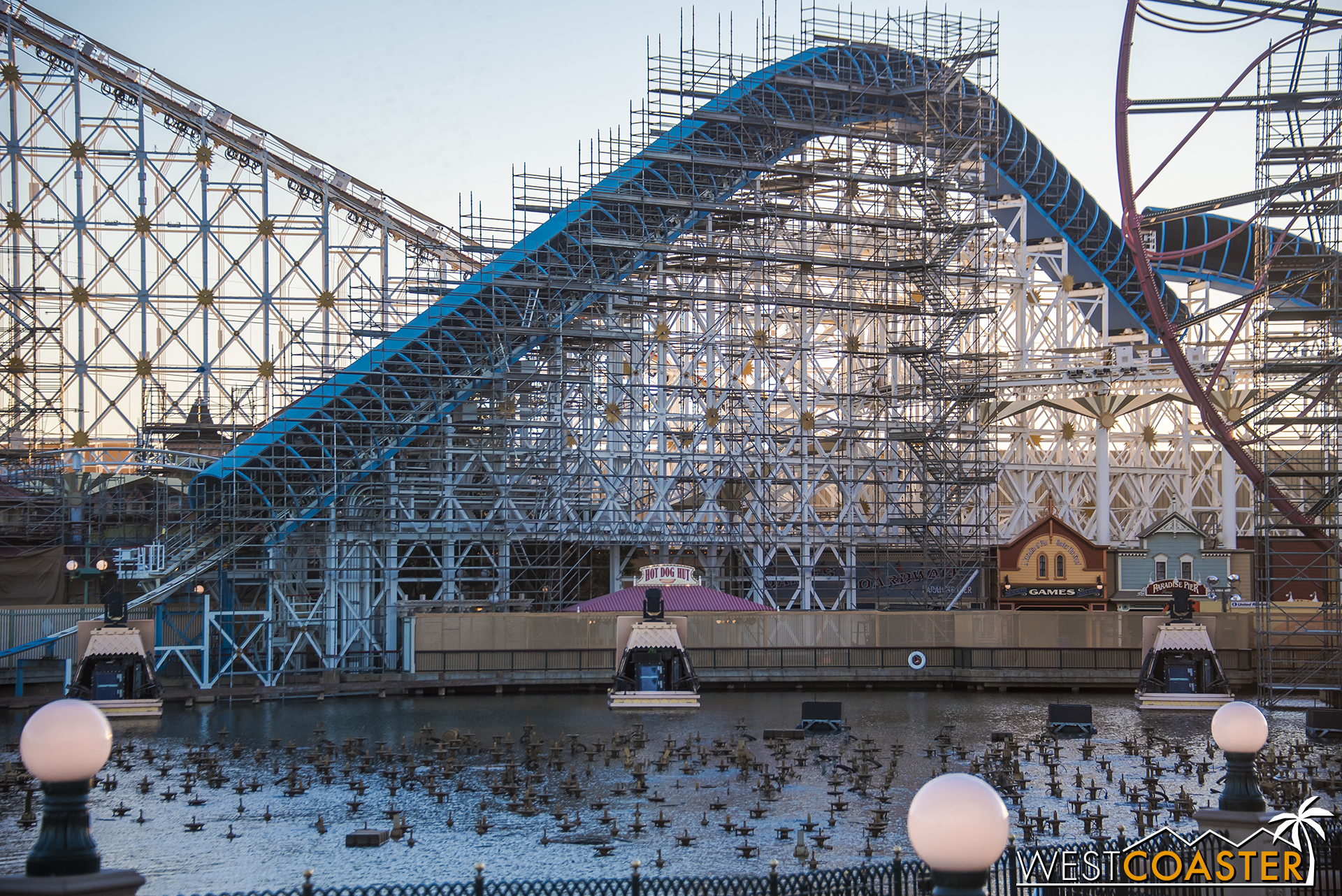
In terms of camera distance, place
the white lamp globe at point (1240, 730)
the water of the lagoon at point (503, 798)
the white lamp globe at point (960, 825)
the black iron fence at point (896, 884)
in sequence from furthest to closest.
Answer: the water of the lagoon at point (503, 798), the black iron fence at point (896, 884), the white lamp globe at point (1240, 730), the white lamp globe at point (960, 825)

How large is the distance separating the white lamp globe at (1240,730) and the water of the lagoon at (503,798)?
1032 centimetres

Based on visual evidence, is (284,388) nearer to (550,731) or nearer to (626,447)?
(626,447)

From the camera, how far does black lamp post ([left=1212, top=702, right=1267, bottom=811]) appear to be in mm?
15383

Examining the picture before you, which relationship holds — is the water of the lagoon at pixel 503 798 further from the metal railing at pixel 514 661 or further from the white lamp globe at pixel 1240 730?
the white lamp globe at pixel 1240 730

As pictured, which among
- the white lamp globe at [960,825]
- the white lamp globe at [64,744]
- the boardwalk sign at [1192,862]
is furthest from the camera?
the boardwalk sign at [1192,862]

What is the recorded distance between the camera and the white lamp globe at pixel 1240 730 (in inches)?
605

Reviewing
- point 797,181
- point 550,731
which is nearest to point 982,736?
point 550,731

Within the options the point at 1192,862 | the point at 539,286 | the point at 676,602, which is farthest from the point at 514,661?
the point at 1192,862

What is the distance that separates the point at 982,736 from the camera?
40.3m

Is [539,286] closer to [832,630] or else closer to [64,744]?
[832,630]

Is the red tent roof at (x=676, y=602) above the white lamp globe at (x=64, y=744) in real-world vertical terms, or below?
above

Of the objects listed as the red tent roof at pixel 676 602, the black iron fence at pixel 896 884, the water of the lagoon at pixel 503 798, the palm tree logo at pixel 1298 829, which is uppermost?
the red tent roof at pixel 676 602

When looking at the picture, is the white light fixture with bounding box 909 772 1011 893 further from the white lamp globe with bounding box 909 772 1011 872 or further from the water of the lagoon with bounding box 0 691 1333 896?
the water of the lagoon with bounding box 0 691 1333 896

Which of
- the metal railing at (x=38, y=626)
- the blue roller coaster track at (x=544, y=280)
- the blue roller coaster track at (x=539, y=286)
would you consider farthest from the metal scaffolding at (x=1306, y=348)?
the metal railing at (x=38, y=626)
